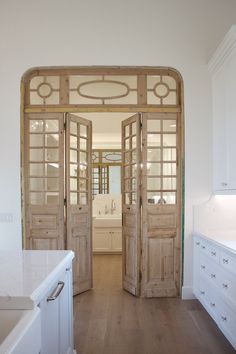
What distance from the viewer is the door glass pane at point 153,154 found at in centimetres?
380

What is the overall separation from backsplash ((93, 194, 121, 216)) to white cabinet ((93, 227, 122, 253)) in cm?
69

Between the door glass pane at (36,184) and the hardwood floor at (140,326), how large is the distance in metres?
1.47

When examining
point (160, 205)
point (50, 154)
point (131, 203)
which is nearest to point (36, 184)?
point (50, 154)

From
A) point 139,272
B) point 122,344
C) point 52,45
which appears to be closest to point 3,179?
point 52,45

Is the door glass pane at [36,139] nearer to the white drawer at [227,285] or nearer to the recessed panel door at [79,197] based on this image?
the recessed panel door at [79,197]

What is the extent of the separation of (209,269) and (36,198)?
223 cm

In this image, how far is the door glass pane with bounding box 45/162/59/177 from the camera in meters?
3.79

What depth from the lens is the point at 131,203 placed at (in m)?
3.94

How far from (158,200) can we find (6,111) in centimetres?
222

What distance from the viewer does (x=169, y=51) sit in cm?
376

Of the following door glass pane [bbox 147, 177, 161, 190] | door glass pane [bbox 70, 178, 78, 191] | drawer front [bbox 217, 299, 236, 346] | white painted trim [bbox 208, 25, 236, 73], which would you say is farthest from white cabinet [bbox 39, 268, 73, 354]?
white painted trim [bbox 208, 25, 236, 73]

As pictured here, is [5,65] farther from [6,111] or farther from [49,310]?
[49,310]

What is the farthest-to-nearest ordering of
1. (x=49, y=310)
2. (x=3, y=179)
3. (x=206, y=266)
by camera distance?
(x=3, y=179) < (x=206, y=266) < (x=49, y=310)

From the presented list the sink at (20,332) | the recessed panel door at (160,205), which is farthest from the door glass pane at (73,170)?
the sink at (20,332)
